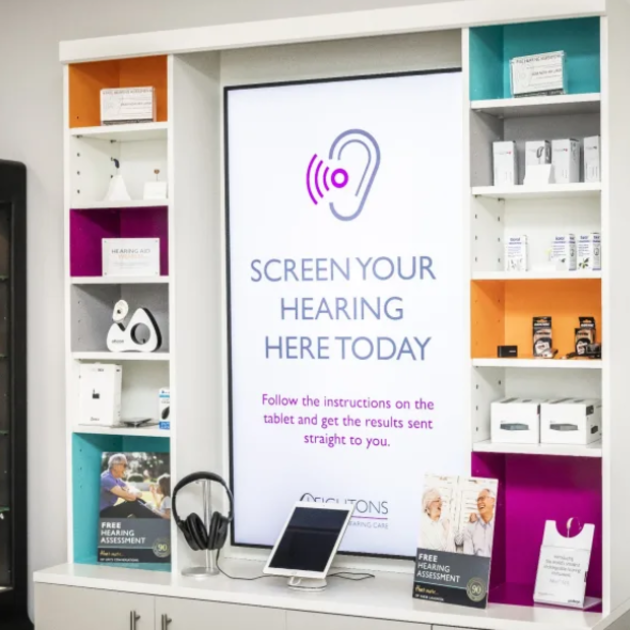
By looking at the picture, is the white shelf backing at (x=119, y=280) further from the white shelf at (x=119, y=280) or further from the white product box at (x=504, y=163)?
the white product box at (x=504, y=163)

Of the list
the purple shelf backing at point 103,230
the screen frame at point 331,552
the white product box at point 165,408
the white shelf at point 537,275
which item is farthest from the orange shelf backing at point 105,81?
the screen frame at point 331,552

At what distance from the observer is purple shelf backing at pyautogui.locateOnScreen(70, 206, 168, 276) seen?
4.36m

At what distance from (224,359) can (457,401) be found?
95cm

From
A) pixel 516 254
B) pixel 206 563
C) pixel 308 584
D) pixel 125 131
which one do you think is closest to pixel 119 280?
pixel 125 131

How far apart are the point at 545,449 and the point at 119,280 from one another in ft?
5.54

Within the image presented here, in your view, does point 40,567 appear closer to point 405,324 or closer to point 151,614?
point 151,614

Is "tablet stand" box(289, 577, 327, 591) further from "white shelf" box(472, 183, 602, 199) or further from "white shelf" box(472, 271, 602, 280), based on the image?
"white shelf" box(472, 183, 602, 199)

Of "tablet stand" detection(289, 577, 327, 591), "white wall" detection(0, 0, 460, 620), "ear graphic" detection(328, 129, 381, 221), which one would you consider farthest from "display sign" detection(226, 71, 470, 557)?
"white wall" detection(0, 0, 460, 620)

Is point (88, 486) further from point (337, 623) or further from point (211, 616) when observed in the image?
point (337, 623)

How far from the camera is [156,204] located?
4180mm

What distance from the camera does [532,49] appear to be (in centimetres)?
396

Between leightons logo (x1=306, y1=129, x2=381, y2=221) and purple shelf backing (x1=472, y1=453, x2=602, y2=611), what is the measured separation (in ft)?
3.45

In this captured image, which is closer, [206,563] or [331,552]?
[331,552]

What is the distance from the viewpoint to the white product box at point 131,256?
4.36m
